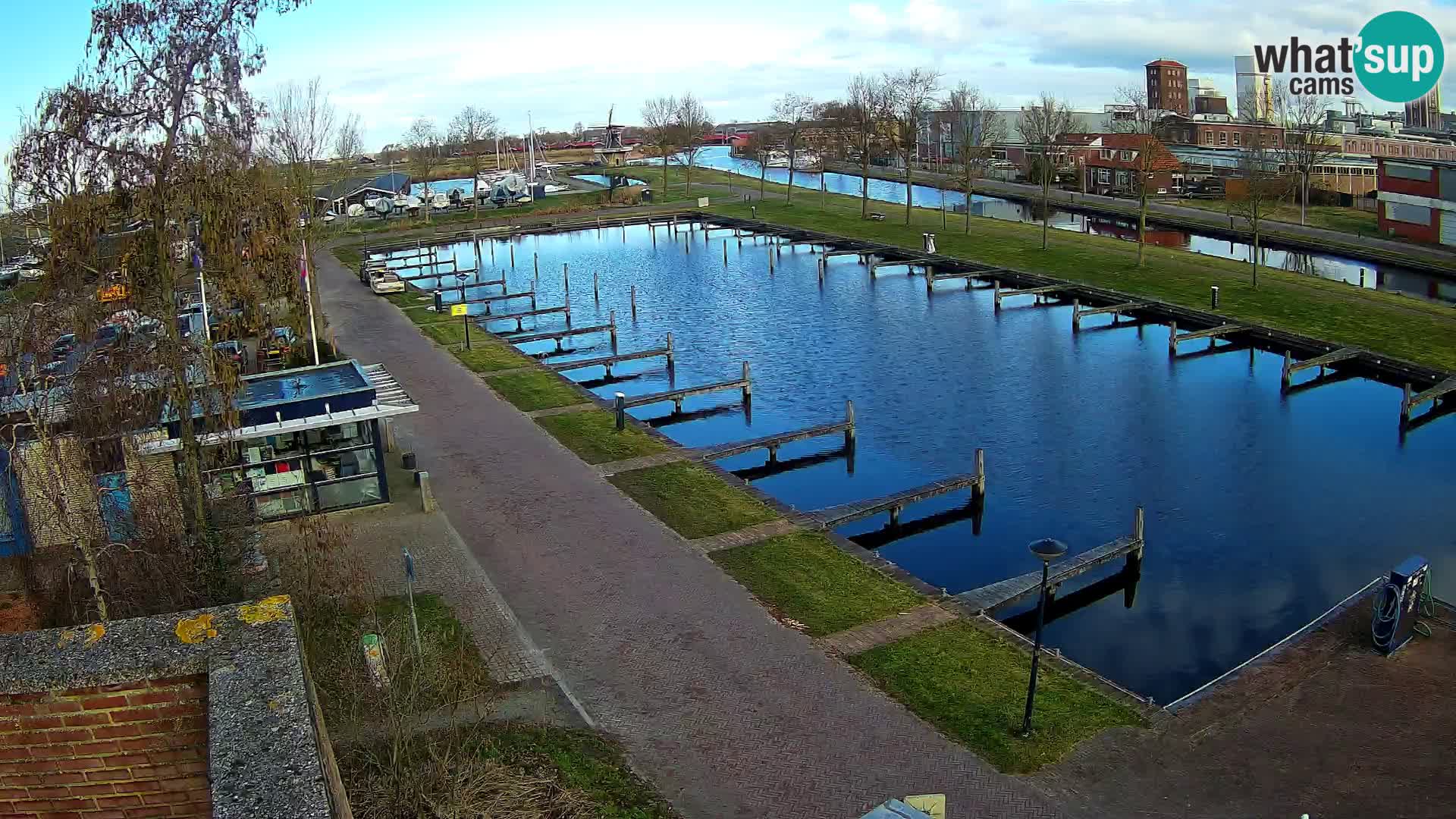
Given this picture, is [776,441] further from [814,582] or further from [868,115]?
[868,115]

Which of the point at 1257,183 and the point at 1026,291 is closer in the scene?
the point at 1026,291

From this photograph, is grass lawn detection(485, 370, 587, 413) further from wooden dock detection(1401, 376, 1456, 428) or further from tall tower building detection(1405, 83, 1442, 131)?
tall tower building detection(1405, 83, 1442, 131)

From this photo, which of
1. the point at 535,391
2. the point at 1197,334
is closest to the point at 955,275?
the point at 1197,334

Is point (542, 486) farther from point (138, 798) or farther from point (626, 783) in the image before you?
point (138, 798)

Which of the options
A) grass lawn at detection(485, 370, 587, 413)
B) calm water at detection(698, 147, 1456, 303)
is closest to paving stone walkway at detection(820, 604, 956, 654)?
grass lawn at detection(485, 370, 587, 413)

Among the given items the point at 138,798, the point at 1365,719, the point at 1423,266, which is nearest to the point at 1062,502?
the point at 1365,719

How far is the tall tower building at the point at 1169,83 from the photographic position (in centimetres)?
14888

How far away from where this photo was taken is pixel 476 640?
1808 cm

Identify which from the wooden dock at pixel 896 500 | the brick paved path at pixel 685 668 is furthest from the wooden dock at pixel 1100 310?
the brick paved path at pixel 685 668

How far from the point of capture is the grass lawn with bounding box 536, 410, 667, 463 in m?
28.0

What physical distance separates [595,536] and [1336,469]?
1841 cm

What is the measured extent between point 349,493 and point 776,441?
34.9 feet

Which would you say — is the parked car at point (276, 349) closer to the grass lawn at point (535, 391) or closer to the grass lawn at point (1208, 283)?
the grass lawn at point (535, 391)

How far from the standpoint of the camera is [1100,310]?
44.2 meters
